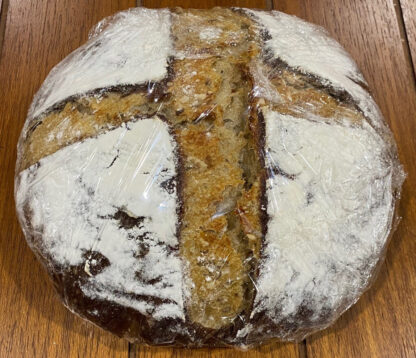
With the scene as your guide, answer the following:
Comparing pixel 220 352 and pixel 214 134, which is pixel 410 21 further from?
pixel 220 352

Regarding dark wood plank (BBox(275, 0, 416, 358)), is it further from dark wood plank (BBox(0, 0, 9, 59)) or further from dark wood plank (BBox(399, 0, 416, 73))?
dark wood plank (BBox(0, 0, 9, 59))

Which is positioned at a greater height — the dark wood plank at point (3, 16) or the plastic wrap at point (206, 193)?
the dark wood plank at point (3, 16)

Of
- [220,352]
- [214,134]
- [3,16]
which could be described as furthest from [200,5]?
[220,352]

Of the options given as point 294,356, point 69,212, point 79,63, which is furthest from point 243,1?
point 294,356

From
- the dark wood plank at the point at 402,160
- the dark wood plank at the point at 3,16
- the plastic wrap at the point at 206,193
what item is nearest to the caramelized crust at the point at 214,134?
the plastic wrap at the point at 206,193

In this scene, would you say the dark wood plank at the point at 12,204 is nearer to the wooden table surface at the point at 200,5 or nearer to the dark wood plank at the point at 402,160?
the wooden table surface at the point at 200,5

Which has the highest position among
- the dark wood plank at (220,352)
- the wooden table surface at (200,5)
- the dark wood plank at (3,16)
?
the dark wood plank at (3,16)

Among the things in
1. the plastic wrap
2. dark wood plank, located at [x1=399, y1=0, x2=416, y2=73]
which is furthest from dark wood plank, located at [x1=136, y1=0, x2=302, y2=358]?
dark wood plank, located at [x1=399, y1=0, x2=416, y2=73]
